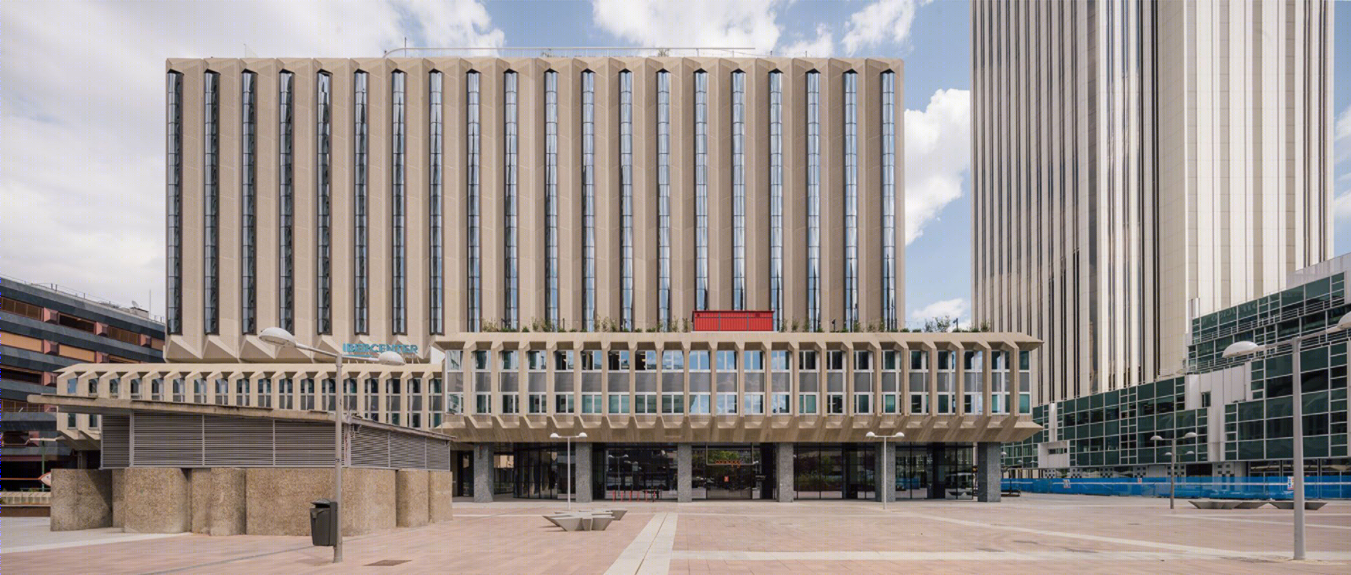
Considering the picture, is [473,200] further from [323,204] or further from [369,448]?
[369,448]

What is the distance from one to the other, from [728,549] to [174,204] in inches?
3705

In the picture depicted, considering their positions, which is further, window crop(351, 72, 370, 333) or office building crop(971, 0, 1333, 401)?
office building crop(971, 0, 1333, 401)

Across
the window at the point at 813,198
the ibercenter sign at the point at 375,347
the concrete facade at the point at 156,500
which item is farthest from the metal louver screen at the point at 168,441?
the window at the point at 813,198

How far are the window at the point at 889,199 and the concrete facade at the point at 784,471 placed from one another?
111 ft

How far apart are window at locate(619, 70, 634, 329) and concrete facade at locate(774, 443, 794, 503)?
34.2 metres

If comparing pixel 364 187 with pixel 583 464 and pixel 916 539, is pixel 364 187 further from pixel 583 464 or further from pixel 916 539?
pixel 916 539

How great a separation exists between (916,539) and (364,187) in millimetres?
84379

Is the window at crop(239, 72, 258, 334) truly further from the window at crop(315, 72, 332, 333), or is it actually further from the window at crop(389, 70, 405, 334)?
the window at crop(389, 70, 405, 334)

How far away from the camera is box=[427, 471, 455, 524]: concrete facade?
40.8m

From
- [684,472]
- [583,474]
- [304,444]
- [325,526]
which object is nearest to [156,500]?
[304,444]

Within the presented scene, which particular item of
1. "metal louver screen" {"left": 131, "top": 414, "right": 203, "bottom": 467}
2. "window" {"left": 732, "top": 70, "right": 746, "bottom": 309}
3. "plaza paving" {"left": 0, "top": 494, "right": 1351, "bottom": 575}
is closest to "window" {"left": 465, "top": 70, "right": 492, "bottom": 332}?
"window" {"left": 732, "top": 70, "right": 746, "bottom": 309}

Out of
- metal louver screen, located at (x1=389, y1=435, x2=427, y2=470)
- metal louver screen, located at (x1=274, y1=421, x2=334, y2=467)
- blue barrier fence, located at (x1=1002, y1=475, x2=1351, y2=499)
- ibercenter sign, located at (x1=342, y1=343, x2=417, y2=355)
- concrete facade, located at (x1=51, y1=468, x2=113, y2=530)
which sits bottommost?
blue barrier fence, located at (x1=1002, y1=475, x2=1351, y2=499)

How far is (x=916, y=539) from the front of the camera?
32219 mm

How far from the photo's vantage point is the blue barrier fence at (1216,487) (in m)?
70.5
